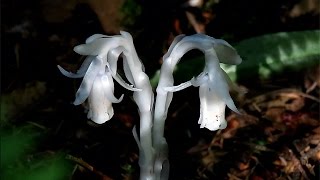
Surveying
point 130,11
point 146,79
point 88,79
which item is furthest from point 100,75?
point 130,11

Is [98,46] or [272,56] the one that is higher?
[98,46]

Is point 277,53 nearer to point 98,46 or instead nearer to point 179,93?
point 179,93

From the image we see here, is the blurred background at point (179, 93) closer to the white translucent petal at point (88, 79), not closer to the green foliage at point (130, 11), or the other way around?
the green foliage at point (130, 11)

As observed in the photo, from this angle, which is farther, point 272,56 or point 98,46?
point 272,56

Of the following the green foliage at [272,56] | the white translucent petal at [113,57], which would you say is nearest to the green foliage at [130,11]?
the green foliage at [272,56]

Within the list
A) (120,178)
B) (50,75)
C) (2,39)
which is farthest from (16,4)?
(120,178)

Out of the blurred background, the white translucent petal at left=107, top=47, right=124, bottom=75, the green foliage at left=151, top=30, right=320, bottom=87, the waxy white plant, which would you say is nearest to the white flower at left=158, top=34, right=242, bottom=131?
the waxy white plant

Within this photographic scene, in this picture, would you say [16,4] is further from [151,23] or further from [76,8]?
[151,23]

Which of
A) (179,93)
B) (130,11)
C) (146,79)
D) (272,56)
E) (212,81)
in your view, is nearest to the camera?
(212,81)
